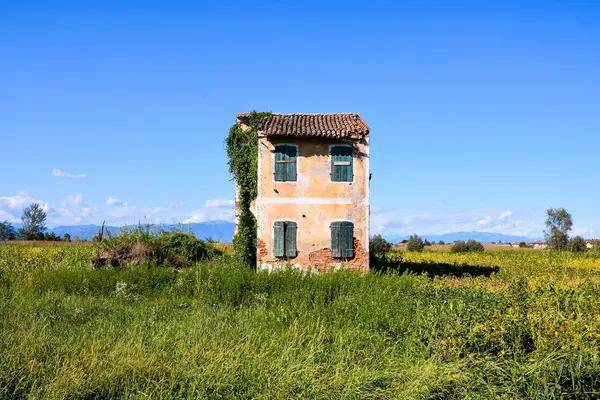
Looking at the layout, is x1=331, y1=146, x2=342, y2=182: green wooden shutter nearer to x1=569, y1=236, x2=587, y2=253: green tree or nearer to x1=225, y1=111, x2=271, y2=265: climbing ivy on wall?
x1=225, y1=111, x2=271, y2=265: climbing ivy on wall

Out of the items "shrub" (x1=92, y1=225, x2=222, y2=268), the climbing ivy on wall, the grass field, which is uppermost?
the climbing ivy on wall

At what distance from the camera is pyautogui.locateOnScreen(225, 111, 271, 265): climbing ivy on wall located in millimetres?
22891

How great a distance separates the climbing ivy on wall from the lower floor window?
3492 mm

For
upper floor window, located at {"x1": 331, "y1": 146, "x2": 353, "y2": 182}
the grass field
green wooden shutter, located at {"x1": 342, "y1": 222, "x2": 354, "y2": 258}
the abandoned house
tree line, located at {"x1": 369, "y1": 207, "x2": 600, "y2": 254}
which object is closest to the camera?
the grass field

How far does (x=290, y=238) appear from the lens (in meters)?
21.6

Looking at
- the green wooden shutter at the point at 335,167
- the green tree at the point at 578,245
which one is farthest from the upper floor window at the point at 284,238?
the green tree at the point at 578,245

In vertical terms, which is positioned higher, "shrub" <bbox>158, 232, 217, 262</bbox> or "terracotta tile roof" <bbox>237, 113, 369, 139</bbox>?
"terracotta tile roof" <bbox>237, 113, 369, 139</bbox>

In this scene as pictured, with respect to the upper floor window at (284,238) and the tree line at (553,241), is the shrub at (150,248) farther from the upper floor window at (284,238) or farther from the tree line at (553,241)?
the tree line at (553,241)

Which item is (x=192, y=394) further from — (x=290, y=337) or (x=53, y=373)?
(x=290, y=337)

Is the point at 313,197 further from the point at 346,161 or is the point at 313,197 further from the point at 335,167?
the point at 346,161

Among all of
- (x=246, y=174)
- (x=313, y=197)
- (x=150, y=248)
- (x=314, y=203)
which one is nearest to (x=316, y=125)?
(x=313, y=197)

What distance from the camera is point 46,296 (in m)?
15.5

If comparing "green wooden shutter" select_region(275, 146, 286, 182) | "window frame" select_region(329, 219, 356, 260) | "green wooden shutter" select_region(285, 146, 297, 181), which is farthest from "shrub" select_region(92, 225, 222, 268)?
"window frame" select_region(329, 219, 356, 260)

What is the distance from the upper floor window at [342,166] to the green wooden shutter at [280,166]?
1.88m
